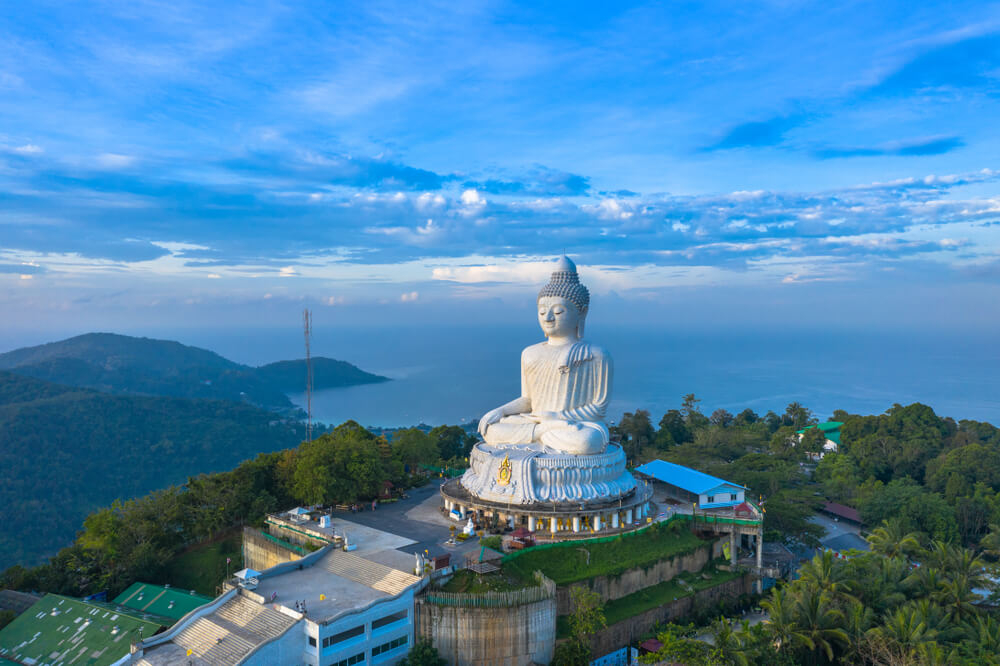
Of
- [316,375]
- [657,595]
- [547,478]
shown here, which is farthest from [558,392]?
[316,375]

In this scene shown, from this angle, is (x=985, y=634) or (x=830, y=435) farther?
(x=830, y=435)

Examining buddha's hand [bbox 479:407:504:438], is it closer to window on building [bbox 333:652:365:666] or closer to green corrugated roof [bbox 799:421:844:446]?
window on building [bbox 333:652:365:666]

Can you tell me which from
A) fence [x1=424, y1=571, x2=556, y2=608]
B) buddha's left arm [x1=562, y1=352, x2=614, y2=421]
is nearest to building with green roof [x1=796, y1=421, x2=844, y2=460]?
buddha's left arm [x1=562, y1=352, x2=614, y2=421]

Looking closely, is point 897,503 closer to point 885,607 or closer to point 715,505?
point 715,505

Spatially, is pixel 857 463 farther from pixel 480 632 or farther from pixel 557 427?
pixel 480 632

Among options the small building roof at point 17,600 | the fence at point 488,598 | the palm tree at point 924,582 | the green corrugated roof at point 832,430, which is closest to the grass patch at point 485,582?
the fence at point 488,598

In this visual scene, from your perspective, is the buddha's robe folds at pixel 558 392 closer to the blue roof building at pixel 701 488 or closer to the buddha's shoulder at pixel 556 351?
the buddha's shoulder at pixel 556 351

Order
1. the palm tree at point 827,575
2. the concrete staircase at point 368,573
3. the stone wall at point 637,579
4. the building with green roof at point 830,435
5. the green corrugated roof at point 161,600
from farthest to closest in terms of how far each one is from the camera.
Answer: the building with green roof at point 830,435
the green corrugated roof at point 161,600
the stone wall at point 637,579
the concrete staircase at point 368,573
the palm tree at point 827,575
